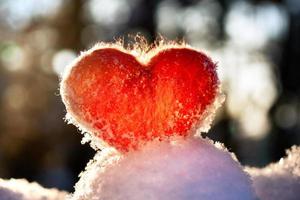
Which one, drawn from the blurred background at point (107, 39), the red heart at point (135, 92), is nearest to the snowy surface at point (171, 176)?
the red heart at point (135, 92)

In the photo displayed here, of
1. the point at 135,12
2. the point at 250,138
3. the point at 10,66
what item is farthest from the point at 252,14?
the point at 250,138

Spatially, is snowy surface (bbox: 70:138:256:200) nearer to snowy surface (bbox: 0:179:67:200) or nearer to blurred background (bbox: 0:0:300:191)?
snowy surface (bbox: 0:179:67:200)

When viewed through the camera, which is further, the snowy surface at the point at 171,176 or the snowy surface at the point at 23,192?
the snowy surface at the point at 23,192

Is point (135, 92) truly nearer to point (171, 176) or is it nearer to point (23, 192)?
point (171, 176)

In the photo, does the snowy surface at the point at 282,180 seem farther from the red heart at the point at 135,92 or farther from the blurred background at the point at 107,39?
the blurred background at the point at 107,39

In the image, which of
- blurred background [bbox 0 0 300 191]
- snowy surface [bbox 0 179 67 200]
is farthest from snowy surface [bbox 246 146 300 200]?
blurred background [bbox 0 0 300 191]

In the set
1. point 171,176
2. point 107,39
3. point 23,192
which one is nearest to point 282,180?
point 171,176

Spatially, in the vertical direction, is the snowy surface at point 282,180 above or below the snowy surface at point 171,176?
above
